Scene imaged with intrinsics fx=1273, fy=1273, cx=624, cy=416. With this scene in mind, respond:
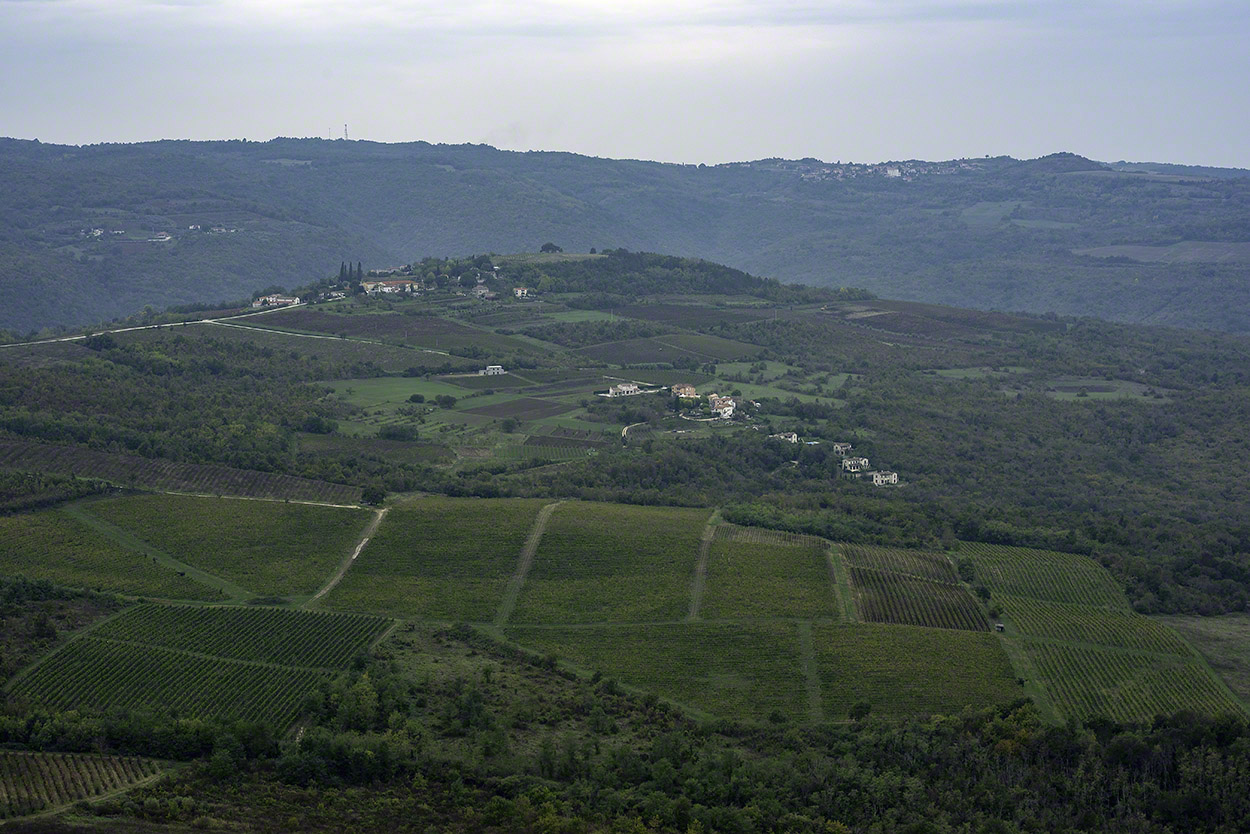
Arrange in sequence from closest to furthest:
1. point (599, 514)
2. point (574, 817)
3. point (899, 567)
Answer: point (574, 817) < point (899, 567) < point (599, 514)

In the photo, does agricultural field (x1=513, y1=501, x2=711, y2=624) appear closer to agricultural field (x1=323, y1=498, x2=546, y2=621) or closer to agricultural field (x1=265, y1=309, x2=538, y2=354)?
agricultural field (x1=323, y1=498, x2=546, y2=621)

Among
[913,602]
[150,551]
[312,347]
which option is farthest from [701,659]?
[312,347]

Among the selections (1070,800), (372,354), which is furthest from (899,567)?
(372,354)

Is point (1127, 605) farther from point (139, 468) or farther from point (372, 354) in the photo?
point (372, 354)

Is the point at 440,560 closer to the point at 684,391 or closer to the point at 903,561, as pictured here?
the point at 903,561

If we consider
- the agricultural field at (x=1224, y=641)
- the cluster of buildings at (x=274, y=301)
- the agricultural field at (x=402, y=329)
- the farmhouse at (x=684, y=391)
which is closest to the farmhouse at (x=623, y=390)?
the farmhouse at (x=684, y=391)
